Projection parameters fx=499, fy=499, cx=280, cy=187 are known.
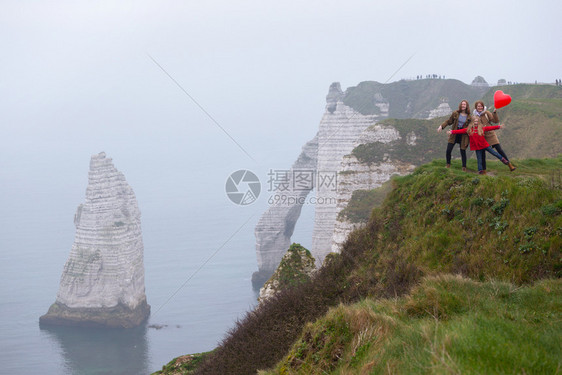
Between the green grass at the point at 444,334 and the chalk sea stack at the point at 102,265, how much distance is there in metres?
80.7

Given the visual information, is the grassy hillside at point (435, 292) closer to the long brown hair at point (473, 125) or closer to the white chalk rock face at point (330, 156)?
the long brown hair at point (473, 125)

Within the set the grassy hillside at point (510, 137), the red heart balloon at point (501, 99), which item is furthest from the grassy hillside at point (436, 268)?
the grassy hillside at point (510, 137)

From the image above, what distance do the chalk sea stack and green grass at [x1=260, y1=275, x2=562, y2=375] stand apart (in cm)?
8068

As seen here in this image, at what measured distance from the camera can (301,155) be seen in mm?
116438

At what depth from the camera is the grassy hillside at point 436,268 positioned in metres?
7.47

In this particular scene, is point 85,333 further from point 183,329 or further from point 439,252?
point 439,252

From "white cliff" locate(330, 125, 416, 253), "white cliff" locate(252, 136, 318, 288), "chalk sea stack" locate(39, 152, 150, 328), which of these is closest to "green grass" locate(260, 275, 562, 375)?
"white cliff" locate(330, 125, 416, 253)

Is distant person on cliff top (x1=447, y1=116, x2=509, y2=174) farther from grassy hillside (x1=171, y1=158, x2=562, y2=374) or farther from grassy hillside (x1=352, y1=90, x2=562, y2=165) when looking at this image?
grassy hillside (x1=352, y1=90, x2=562, y2=165)

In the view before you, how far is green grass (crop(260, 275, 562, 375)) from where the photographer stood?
5492mm

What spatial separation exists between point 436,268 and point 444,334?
21.5 feet

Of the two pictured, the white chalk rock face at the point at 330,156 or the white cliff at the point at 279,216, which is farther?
the white cliff at the point at 279,216

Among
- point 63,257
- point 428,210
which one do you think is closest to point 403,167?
point 428,210

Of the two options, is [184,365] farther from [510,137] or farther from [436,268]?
[510,137]

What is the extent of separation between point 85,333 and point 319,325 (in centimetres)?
8163
